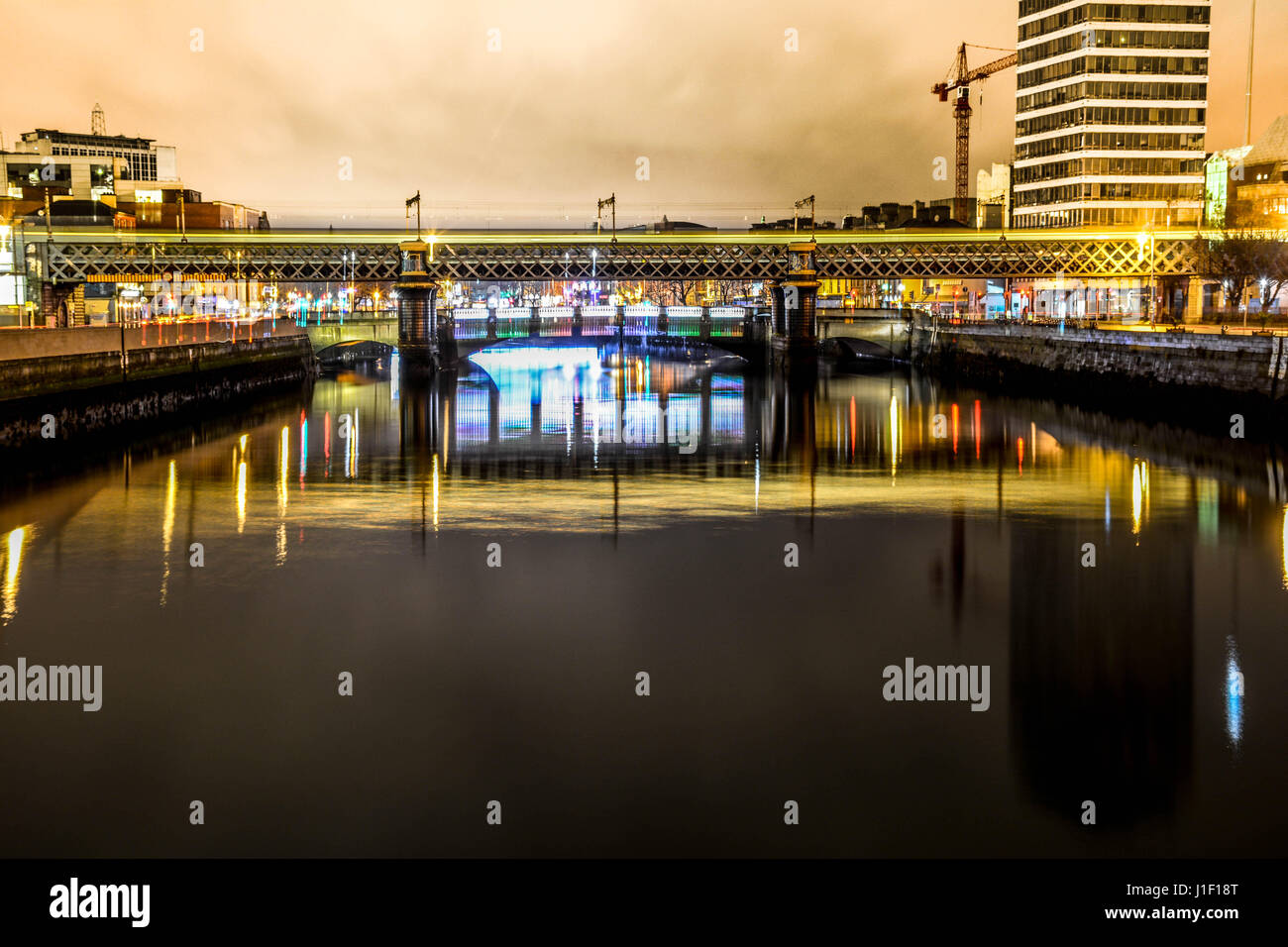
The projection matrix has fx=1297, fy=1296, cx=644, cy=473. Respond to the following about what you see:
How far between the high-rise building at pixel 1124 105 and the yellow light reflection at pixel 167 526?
4771 inches

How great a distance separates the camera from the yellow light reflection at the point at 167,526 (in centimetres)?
2181

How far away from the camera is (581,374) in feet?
309

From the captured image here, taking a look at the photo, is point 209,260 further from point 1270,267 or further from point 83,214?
point 1270,267

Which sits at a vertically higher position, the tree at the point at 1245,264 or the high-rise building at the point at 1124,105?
the high-rise building at the point at 1124,105

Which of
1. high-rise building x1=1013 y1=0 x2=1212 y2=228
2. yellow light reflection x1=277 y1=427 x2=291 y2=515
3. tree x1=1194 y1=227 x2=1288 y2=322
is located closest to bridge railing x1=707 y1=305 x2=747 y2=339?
tree x1=1194 y1=227 x2=1288 y2=322

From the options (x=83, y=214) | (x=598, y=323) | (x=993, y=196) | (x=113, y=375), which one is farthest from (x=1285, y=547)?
(x=993, y=196)

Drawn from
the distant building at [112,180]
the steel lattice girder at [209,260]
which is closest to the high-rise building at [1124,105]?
the steel lattice girder at [209,260]

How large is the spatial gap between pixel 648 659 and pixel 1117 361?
45.0 meters

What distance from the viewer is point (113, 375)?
147 ft

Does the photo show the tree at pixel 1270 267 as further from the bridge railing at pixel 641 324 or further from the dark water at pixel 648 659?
the dark water at pixel 648 659

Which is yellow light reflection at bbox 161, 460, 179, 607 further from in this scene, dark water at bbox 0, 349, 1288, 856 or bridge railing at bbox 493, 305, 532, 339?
bridge railing at bbox 493, 305, 532, 339
